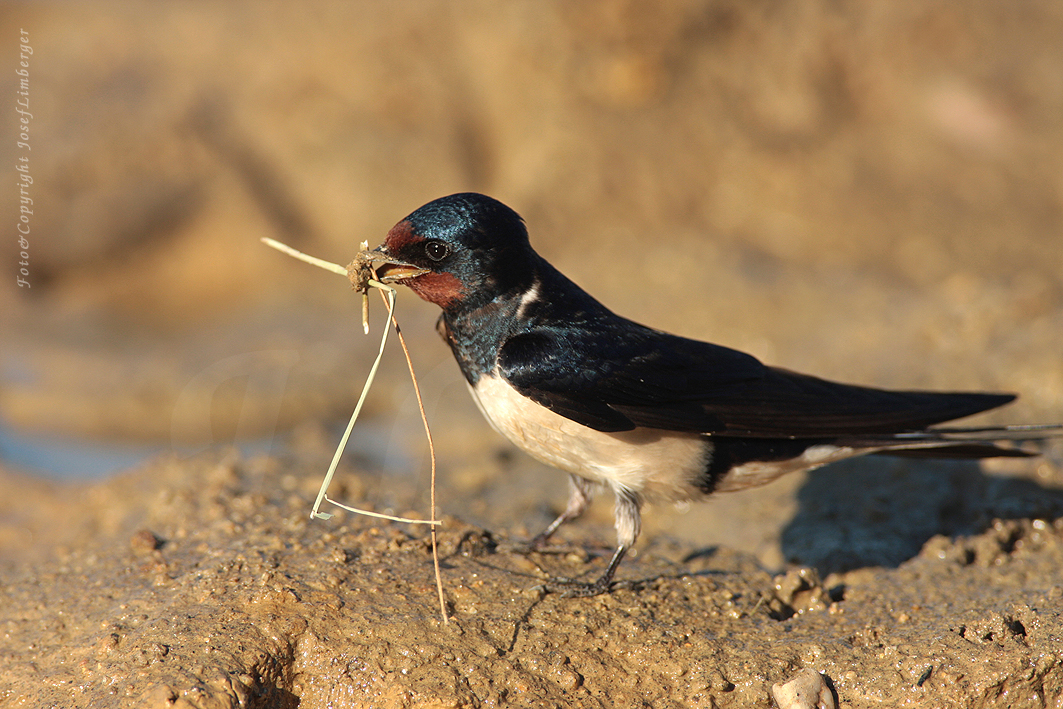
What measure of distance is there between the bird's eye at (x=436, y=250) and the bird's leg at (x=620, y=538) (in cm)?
102

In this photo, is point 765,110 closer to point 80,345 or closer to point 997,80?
point 997,80

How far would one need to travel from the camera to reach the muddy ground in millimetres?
2664

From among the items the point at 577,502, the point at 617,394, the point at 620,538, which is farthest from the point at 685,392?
the point at 577,502

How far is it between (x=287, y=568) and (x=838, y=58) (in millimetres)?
6950

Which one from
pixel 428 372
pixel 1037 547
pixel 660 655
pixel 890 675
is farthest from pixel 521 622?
pixel 428 372

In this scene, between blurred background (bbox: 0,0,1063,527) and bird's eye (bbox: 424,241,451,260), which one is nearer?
bird's eye (bbox: 424,241,451,260)

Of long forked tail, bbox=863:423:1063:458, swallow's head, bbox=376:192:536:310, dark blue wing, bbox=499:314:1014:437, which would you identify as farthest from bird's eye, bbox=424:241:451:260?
long forked tail, bbox=863:423:1063:458

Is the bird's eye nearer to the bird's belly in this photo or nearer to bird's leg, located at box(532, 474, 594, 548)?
the bird's belly

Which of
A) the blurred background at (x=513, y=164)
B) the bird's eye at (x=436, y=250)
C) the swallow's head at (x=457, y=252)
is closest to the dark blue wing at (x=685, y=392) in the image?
the swallow's head at (x=457, y=252)

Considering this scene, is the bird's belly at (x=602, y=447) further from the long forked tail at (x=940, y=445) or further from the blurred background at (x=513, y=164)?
the blurred background at (x=513, y=164)

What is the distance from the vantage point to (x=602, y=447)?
3.01 metres

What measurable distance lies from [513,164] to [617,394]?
4.83m

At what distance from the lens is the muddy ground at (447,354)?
8.74 feet

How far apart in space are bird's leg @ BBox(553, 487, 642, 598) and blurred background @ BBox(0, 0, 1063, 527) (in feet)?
9.18
